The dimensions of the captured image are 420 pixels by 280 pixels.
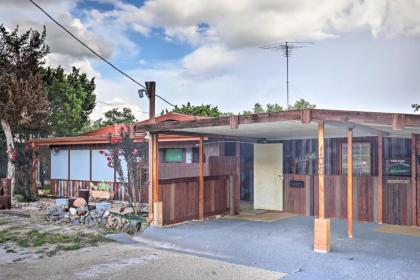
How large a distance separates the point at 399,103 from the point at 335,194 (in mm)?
15454

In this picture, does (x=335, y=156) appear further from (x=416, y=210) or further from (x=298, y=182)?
(x=416, y=210)

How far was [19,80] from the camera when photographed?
1570cm

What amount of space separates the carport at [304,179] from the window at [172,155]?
9.98 ft

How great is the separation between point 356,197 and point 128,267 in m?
5.69

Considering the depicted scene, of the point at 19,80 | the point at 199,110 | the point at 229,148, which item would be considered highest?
the point at 199,110

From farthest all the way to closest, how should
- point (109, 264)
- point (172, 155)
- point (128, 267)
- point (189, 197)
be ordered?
point (172, 155), point (189, 197), point (109, 264), point (128, 267)

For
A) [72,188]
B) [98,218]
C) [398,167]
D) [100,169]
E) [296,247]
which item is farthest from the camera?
[72,188]

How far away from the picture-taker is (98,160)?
15.0 meters

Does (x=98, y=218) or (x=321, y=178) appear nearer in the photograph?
(x=321, y=178)

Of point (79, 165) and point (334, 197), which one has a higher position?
point (79, 165)

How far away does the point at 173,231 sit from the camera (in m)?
8.31

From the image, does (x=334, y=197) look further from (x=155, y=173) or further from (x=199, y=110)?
(x=199, y=110)

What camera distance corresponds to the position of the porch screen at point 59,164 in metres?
16.1

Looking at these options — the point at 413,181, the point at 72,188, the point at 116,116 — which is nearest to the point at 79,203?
the point at 72,188
